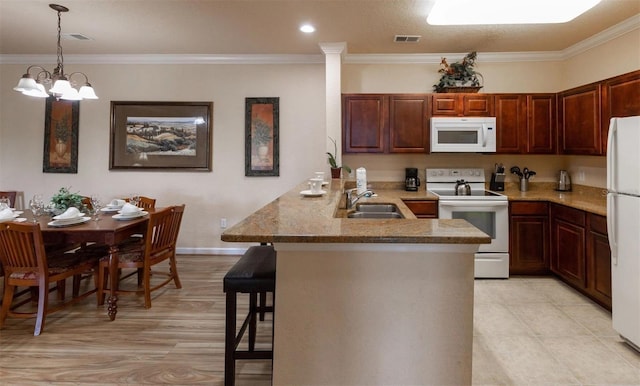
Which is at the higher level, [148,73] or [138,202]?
[148,73]

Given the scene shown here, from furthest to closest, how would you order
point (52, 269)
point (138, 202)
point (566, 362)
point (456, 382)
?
point (138, 202), point (52, 269), point (566, 362), point (456, 382)

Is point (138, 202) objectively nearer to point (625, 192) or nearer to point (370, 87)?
point (370, 87)

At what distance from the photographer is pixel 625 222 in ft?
7.35

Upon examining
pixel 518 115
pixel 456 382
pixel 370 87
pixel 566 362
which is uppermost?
pixel 370 87

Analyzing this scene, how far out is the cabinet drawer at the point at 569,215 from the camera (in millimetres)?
3108

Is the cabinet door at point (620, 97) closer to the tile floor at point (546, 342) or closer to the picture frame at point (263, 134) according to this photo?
the tile floor at point (546, 342)

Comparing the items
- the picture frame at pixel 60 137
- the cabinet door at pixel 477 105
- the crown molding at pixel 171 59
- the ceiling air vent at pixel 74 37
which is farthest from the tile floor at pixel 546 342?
the picture frame at pixel 60 137

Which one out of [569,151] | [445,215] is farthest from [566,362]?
[569,151]

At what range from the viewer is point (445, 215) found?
373 cm

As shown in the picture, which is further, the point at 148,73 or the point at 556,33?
the point at 148,73

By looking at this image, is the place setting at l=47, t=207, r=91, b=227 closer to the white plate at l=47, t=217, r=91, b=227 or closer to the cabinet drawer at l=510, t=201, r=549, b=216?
the white plate at l=47, t=217, r=91, b=227

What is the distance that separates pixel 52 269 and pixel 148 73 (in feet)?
9.41

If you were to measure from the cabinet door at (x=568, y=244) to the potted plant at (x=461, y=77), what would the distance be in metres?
1.61

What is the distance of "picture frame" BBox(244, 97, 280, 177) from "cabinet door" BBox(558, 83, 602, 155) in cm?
329
